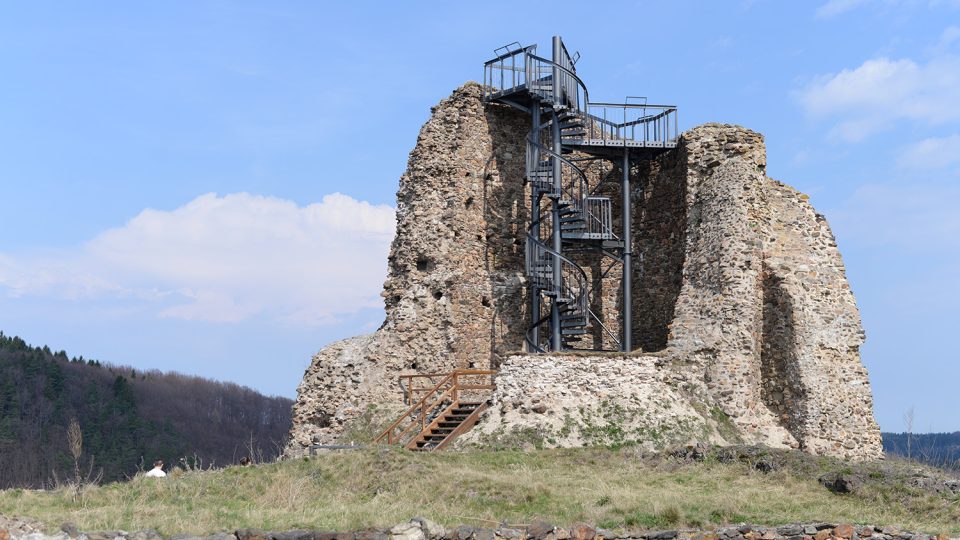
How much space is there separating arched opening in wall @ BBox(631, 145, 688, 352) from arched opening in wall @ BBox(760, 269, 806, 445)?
2.57 meters

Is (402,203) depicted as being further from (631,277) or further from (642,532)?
(642,532)

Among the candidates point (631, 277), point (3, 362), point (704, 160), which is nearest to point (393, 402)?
point (631, 277)

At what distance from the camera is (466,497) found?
60.2ft

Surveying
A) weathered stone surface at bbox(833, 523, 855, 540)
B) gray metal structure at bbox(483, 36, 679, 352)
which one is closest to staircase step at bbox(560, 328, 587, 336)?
gray metal structure at bbox(483, 36, 679, 352)

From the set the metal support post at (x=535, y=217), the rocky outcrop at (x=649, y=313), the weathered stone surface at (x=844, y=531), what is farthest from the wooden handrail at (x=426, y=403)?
the weathered stone surface at (x=844, y=531)

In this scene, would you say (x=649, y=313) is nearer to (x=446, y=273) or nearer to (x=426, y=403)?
(x=446, y=273)

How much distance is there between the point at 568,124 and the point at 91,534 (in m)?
18.6

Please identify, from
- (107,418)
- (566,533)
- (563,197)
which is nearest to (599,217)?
(563,197)

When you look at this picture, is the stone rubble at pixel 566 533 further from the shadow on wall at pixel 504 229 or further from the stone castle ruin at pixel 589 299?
the shadow on wall at pixel 504 229

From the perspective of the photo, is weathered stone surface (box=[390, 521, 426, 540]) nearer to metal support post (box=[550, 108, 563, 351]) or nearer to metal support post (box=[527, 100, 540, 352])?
metal support post (box=[550, 108, 563, 351])

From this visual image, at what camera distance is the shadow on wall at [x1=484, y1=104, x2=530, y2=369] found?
3023cm

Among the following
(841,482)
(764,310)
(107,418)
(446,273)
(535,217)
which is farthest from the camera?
(107,418)

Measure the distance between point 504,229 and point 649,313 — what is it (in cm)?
449

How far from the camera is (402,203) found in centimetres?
3025
